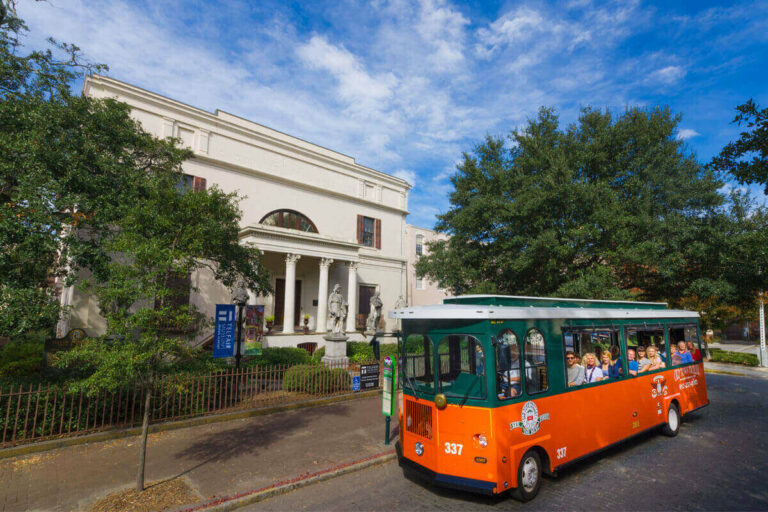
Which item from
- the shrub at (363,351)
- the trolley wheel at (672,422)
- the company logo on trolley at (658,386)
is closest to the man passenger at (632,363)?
the company logo on trolley at (658,386)

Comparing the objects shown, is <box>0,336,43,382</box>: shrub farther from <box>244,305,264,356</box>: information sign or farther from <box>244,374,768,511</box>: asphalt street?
<box>244,374,768,511</box>: asphalt street

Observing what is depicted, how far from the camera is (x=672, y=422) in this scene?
8.73 meters

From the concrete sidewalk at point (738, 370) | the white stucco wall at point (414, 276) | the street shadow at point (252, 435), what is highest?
the white stucco wall at point (414, 276)

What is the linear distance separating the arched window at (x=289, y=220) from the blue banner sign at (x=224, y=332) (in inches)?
464

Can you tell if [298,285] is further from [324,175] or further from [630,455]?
[630,455]

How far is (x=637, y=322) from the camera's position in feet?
25.9

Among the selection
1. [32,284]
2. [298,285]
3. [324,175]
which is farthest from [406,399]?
[324,175]

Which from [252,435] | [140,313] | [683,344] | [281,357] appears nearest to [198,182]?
[281,357]

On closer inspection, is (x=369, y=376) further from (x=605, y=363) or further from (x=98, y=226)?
(x=98, y=226)

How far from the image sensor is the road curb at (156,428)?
282 inches

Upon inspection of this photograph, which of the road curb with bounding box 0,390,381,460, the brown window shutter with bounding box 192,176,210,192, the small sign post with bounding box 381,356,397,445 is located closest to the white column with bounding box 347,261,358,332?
the brown window shutter with bounding box 192,176,210,192

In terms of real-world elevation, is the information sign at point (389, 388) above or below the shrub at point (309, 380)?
above

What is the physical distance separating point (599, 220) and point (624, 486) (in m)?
11.2

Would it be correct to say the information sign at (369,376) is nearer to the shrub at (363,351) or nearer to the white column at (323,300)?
the shrub at (363,351)
